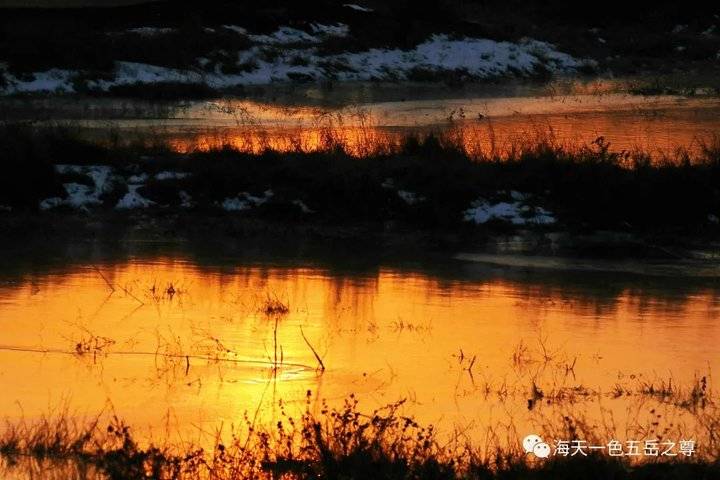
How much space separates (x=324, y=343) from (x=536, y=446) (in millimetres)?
4125

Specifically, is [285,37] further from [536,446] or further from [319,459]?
[319,459]

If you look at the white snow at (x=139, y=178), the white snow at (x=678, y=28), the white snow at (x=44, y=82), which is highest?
the white snow at (x=678, y=28)

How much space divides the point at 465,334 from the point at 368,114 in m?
22.2

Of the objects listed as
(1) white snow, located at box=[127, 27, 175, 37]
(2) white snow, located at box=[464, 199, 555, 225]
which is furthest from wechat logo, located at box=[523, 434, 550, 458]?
(1) white snow, located at box=[127, 27, 175, 37]

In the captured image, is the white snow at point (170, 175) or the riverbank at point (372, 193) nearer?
the riverbank at point (372, 193)

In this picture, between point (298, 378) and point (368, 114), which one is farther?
point (368, 114)

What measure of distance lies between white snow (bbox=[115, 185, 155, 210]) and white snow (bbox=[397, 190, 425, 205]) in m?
3.59

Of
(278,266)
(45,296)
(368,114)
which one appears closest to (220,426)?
(45,296)

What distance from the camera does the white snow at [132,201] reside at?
19.7 metres

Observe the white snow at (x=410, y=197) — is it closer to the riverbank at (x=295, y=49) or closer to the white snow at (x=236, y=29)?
the riverbank at (x=295, y=49)

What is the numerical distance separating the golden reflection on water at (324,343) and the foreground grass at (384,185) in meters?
3.51

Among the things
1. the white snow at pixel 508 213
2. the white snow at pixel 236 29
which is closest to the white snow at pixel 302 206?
the white snow at pixel 508 213

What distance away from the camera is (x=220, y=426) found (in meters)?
9.09

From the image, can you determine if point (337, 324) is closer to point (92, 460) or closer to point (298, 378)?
point (298, 378)
